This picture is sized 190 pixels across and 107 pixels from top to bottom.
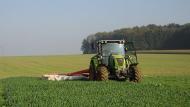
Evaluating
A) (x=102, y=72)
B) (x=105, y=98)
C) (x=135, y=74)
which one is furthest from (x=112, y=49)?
(x=105, y=98)

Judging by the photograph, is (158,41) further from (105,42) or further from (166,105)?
(166,105)

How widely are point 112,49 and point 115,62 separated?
3.16ft

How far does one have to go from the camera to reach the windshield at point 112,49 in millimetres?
22266

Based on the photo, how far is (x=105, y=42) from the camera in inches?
881

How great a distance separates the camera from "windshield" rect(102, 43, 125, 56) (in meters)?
22.3

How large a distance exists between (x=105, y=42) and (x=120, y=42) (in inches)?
31.5

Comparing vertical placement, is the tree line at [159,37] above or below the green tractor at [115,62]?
above

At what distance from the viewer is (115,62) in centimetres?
2166

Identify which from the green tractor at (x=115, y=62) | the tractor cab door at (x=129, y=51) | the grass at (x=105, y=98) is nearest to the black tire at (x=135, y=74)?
the green tractor at (x=115, y=62)

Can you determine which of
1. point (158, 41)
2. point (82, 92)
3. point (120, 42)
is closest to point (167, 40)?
point (158, 41)

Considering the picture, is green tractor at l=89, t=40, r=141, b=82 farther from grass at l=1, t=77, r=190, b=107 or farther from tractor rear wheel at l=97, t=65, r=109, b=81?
grass at l=1, t=77, r=190, b=107

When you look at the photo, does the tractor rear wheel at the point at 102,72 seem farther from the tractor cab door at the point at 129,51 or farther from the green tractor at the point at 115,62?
the tractor cab door at the point at 129,51

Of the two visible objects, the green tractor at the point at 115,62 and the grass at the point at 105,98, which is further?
the green tractor at the point at 115,62

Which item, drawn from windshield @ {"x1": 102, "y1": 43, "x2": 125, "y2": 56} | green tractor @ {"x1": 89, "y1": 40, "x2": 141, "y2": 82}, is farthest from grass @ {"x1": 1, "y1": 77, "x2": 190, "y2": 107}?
windshield @ {"x1": 102, "y1": 43, "x2": 125, "y2": 56}
